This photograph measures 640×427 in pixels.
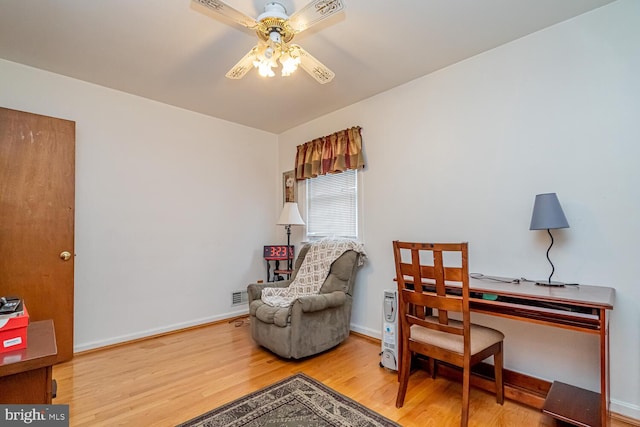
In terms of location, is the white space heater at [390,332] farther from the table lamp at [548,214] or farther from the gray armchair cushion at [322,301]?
the table lamp at [548,214]

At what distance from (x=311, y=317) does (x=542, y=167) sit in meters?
2.10

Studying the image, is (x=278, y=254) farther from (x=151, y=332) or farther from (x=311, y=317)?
(x=151, y=332)

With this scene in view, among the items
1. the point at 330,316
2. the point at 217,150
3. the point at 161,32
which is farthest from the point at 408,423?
the point at 217,150

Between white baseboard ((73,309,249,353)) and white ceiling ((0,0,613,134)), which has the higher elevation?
white ceiling ((0,0,613,134))

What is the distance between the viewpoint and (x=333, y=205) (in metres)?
3.66

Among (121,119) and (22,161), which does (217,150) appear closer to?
(121,119)

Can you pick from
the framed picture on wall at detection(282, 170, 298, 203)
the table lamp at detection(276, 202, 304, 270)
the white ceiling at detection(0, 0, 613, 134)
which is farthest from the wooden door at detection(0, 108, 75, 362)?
the framed picture on wall at detection(282, 170, 298, 203)

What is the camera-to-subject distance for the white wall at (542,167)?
1.84 m

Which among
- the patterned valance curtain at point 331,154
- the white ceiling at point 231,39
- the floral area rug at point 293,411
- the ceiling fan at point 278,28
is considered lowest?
the floral area rug at point 293,411

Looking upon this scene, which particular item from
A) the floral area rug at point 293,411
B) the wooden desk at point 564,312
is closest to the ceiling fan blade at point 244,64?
the wooden desk at point 564,312

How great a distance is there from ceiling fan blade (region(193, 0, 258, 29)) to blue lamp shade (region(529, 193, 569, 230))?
2.09 meters

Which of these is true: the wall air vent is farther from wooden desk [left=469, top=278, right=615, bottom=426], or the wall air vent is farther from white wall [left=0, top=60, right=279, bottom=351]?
wooden desk [left=469, top=278, right=615, bottom=426]

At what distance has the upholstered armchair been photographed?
258 centimetres

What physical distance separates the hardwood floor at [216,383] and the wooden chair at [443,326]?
169mm
